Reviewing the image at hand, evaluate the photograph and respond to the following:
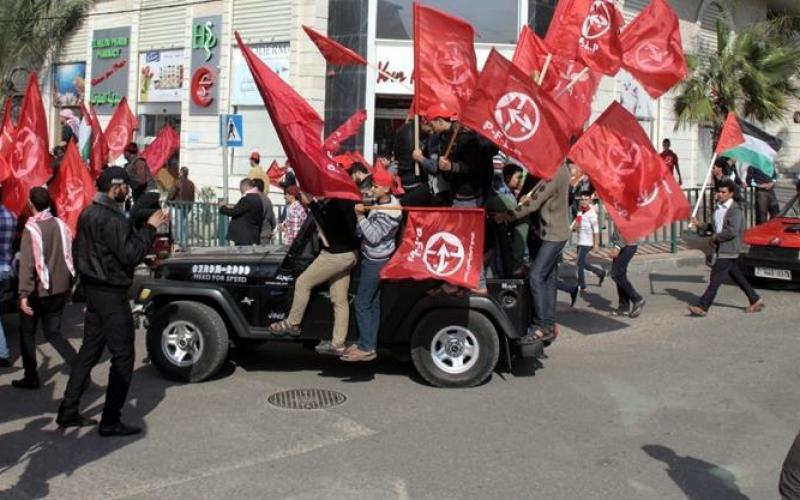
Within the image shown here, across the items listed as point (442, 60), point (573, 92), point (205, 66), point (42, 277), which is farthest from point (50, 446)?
point (205, 66)

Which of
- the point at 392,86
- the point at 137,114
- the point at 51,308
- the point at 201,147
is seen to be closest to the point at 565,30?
the point at 51,308

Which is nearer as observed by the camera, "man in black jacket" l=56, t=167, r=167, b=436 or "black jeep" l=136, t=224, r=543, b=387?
"man in black jacket" l=56, t=167, r=167, b=436

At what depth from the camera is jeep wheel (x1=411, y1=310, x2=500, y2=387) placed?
23.9 feet

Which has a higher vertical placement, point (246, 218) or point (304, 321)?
point (246, 218)

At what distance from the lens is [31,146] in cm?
884

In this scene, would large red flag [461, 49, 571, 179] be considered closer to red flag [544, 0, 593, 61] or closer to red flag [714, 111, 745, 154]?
red flag [544, 0, 593, 61]

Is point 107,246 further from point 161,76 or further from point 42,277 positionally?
point 161,76

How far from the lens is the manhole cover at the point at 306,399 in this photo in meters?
6.86

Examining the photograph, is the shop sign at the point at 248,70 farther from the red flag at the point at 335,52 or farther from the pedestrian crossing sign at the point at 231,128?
the red flag at the point at 335,52

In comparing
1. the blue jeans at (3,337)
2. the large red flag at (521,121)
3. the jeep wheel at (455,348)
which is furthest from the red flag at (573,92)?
the blue jeans at (3,337)

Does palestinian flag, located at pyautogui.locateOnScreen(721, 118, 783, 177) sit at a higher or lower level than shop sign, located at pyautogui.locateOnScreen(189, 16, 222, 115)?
lower

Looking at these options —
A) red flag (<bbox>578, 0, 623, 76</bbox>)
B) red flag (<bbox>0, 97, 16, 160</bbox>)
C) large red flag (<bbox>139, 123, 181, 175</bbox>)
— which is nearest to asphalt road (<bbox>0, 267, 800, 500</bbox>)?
red flag (<bbox>0, 97, 16, 160</bbox>)

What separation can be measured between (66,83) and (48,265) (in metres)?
21.0

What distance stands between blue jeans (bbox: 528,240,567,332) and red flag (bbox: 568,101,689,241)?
67 cm
